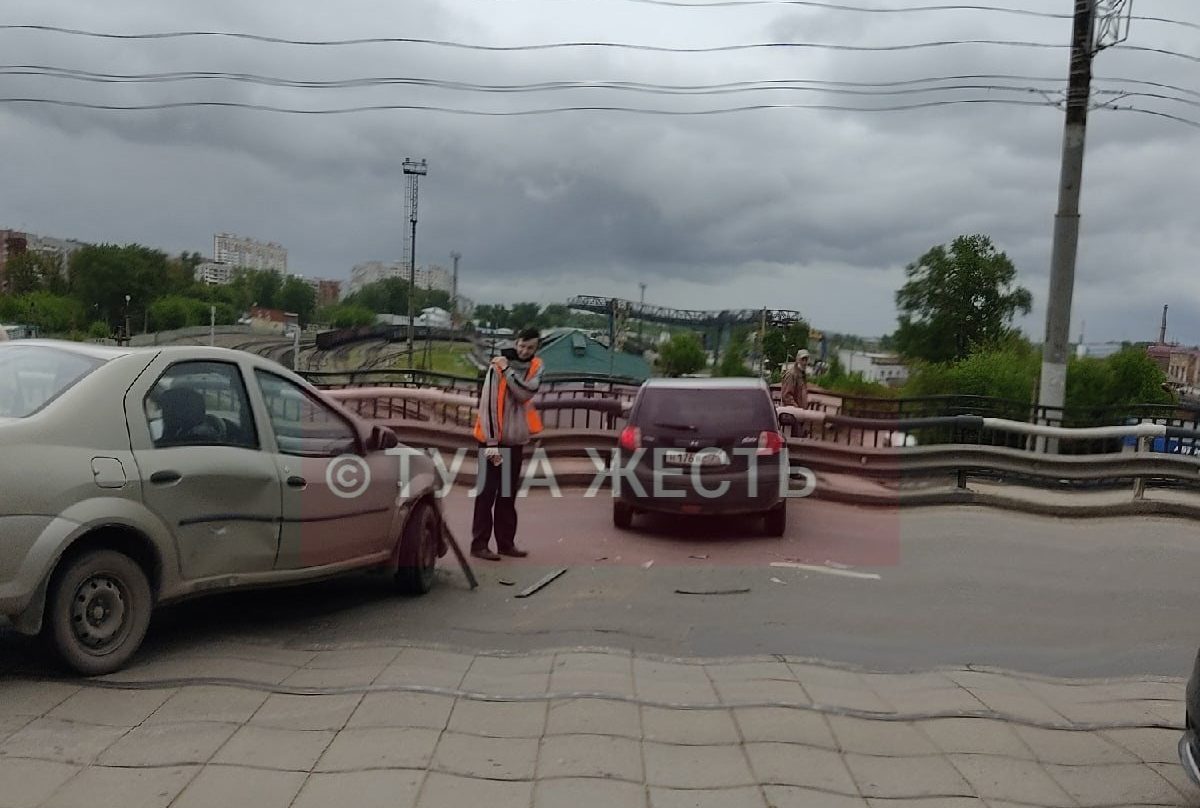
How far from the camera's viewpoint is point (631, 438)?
9.72 metres

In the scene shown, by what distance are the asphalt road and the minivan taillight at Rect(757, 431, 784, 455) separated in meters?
0.89

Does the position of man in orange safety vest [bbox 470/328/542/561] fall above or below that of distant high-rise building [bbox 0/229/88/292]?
below

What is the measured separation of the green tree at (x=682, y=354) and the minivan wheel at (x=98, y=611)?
991 cm

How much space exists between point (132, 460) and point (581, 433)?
26.7 feet

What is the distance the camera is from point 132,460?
4785 mm

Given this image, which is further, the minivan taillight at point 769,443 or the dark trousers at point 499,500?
the minivan taillight at point 769,443

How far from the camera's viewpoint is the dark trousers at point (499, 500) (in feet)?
26.9

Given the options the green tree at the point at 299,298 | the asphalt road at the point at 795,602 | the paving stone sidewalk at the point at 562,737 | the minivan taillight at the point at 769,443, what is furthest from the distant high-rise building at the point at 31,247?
the paving stone sidewalk at the point at 562,737

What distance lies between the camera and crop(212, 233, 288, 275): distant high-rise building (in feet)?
56.6

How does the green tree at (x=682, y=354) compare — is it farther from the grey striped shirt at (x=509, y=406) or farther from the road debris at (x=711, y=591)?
the road debris at (x=711, y=591)

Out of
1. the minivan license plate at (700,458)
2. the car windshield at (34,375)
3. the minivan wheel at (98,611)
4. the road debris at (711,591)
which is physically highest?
the car windshield at (34,375)

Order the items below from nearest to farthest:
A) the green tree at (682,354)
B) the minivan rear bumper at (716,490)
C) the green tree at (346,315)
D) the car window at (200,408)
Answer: the car window at (200,408) < the minivan rear bumper at (716,490) < the green tree at (346,315) < the green tree at (682,354)

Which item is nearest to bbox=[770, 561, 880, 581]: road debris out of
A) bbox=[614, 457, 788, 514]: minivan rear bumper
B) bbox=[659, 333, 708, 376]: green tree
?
bbox=[614, 457, 788, 514]: minivan rear bumper

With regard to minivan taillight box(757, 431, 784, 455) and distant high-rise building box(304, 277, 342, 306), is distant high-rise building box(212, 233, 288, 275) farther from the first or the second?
minivan taillight box(757, 431, 784, 455)
